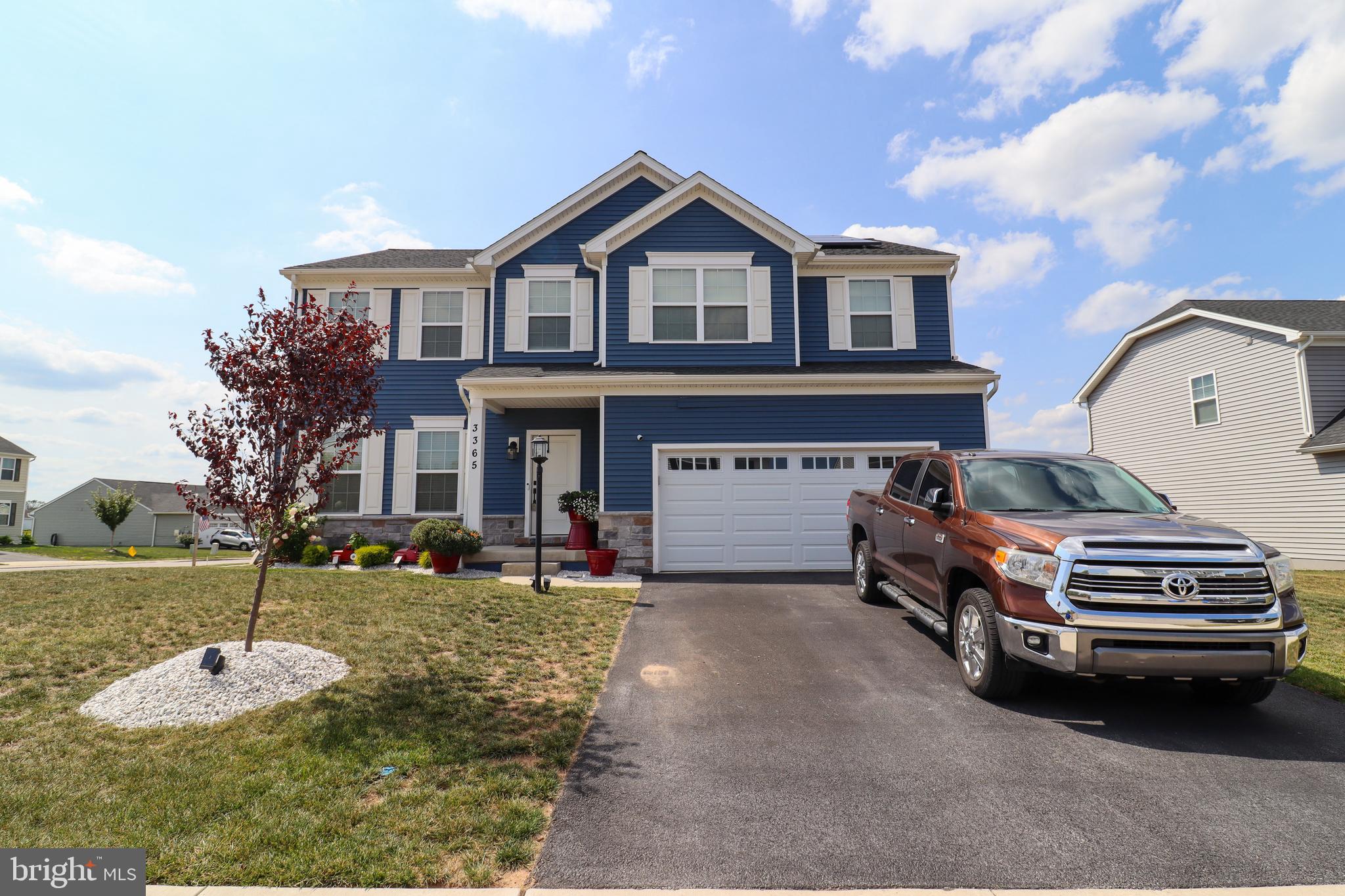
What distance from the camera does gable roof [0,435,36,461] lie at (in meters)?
41.0

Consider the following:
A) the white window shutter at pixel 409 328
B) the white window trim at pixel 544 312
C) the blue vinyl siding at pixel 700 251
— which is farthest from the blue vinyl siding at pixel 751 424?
the white window shutter at pixel 409 328

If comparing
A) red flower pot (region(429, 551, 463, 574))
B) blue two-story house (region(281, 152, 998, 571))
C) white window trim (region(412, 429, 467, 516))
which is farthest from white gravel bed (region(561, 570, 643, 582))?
white window trim (region(412, 429, 467, 516))

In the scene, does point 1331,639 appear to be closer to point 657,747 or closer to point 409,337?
point 657,747

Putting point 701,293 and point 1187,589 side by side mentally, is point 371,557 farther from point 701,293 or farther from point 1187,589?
point 1187,589

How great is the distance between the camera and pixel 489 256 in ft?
50.8

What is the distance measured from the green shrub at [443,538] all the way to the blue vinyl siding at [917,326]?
8.53 metres

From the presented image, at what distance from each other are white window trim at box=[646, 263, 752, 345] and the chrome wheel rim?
9360 millimetres

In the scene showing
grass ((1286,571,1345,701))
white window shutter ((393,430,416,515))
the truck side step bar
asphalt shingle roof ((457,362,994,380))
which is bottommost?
grass ((1286,571,1345,701))

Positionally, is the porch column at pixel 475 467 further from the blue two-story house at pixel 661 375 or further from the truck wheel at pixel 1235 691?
the truck wheel at pixel 1235 691

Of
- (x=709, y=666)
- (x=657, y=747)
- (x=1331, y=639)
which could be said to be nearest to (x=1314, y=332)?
(x=1331, y=639)

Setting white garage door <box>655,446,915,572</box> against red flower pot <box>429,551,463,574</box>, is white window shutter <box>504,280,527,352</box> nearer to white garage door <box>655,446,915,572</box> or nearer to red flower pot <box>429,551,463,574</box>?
white garage door <box>655,446,915,572</box>

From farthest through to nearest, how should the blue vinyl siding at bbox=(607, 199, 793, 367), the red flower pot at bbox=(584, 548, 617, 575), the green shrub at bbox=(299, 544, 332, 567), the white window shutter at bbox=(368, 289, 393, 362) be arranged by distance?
1. the white window shutter at bbox=(368, 289, 393, 362)
2. the blue vinyl siding at bbox=(607, 199, 793, 367)
3. the green shrub at bbox=(299, 544, 332, 567)
4. the red flower pot at bbox=(584, 548, 617, 575)

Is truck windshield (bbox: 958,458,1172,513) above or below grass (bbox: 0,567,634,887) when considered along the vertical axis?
above

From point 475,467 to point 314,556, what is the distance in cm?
417
